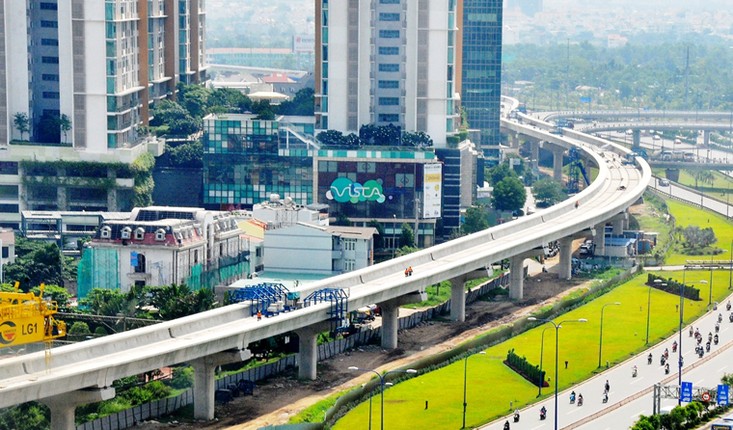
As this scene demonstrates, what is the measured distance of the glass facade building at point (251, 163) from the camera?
134 meters

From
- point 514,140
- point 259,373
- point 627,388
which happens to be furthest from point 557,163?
point 259,373

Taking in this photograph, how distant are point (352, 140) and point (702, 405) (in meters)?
55.8

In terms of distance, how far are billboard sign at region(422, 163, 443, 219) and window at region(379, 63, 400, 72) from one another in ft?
27.6

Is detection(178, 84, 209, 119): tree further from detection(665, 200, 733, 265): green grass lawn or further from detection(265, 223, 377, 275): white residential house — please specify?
detection(265, 223, 377, 275): white residential house

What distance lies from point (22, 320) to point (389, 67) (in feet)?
213

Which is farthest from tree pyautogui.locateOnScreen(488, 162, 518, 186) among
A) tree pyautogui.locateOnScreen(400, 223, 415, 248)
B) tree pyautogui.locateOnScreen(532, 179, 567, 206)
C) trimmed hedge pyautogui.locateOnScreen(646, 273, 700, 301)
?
trimmed hedge pyautogui.locateOnScreen(646, 273, 700, 301)

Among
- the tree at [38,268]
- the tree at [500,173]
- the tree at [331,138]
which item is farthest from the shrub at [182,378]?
the tree at [500,173]

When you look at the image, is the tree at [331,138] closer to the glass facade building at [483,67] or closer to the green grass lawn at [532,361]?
the green grass lawn at [532,361]

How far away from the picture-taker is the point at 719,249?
134500 millimetres

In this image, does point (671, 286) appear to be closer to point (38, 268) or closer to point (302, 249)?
point (302, 249)

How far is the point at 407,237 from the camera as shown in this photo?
424 feet

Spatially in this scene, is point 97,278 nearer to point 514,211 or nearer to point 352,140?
point 352,140

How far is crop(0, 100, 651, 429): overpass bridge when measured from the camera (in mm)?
77188

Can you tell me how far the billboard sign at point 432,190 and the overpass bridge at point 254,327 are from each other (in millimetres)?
7743
